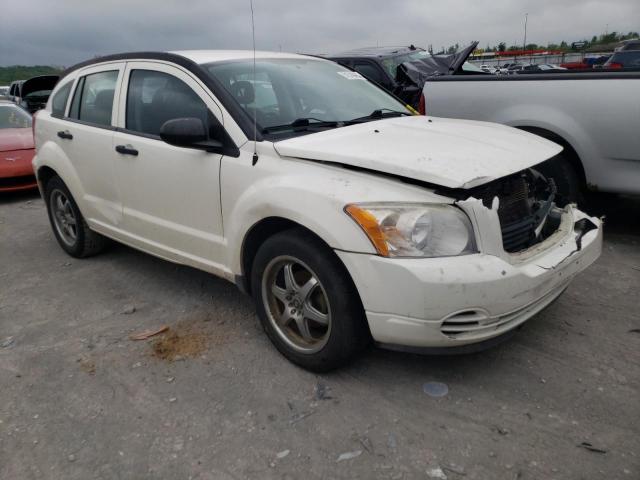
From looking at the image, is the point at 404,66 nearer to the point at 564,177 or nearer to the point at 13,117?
the point at 564,177

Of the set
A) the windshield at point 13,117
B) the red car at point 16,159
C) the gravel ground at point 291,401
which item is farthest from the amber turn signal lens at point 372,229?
the windshield at point 13,117

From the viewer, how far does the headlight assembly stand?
8.50 ft

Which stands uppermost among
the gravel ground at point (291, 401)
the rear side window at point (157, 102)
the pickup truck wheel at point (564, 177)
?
the rear side window at point (157, 102)

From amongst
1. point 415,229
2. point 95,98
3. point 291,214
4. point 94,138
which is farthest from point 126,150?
point 415,229

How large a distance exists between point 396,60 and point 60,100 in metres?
4.79

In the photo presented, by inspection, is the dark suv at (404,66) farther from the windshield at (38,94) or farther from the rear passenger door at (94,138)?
the windshield at (38,94)

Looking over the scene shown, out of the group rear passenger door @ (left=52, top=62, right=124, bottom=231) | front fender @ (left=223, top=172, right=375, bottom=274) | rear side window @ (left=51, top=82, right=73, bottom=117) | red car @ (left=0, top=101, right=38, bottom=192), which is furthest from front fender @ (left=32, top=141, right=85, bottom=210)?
red car @ (left=0, top=101, right=38, bottom=192)

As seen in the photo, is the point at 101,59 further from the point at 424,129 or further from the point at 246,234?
the point at 424,129

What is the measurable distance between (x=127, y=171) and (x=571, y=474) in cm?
332

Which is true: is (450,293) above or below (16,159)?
below

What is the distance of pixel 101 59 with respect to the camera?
457 cm

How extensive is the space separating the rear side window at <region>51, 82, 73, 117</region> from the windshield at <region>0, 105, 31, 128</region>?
451 cm

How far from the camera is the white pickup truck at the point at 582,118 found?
4605 mm

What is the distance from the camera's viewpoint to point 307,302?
9.91 ft
